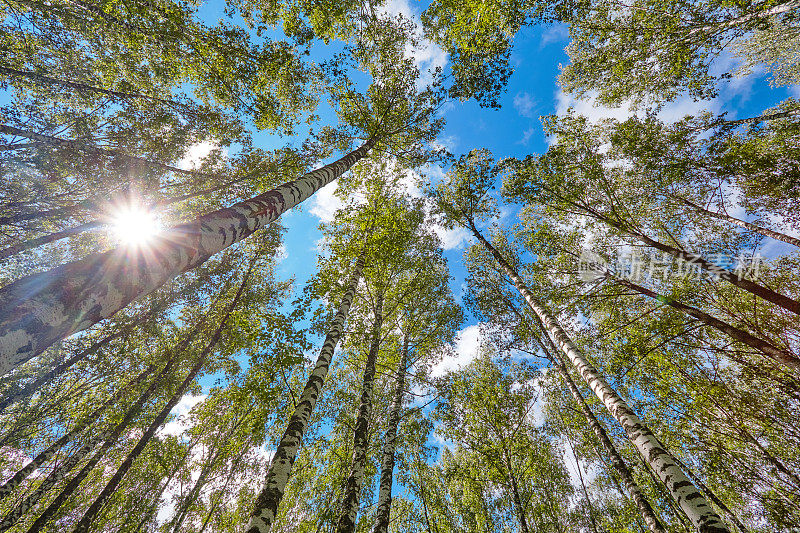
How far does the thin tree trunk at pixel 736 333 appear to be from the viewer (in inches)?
235

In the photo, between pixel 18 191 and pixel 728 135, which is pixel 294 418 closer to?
pixel 18 191

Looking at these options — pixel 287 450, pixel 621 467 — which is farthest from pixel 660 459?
pixel 287 450

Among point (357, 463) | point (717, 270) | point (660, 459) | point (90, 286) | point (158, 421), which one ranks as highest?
point (717, 270)

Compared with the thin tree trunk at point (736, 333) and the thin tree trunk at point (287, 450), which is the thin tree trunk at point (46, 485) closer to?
the thin tree trunk at point (287, 450)

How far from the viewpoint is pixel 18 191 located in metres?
7.91

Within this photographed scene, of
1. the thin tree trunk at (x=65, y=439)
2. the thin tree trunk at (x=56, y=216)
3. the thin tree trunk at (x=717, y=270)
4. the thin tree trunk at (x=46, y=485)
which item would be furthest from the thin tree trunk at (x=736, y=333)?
the thin tree trunk at (x=46, y=485)

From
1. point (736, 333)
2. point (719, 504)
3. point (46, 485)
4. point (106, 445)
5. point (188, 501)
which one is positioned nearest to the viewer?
point (736, 333)

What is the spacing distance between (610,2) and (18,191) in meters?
19.9

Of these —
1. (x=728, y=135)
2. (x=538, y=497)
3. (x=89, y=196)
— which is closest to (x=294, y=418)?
(x=89, y=196)

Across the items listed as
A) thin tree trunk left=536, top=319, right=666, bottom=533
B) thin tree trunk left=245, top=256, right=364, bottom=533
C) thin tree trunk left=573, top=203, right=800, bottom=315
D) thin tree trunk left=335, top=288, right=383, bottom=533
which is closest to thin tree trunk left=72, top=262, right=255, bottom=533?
thin tree trunk left=245, top=256, right=364, bottom=533

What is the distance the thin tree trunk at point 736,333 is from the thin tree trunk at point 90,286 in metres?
10.5

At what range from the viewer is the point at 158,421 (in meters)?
10.1

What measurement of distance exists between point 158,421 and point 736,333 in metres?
17.9

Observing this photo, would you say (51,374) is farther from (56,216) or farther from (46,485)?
(56,216)
